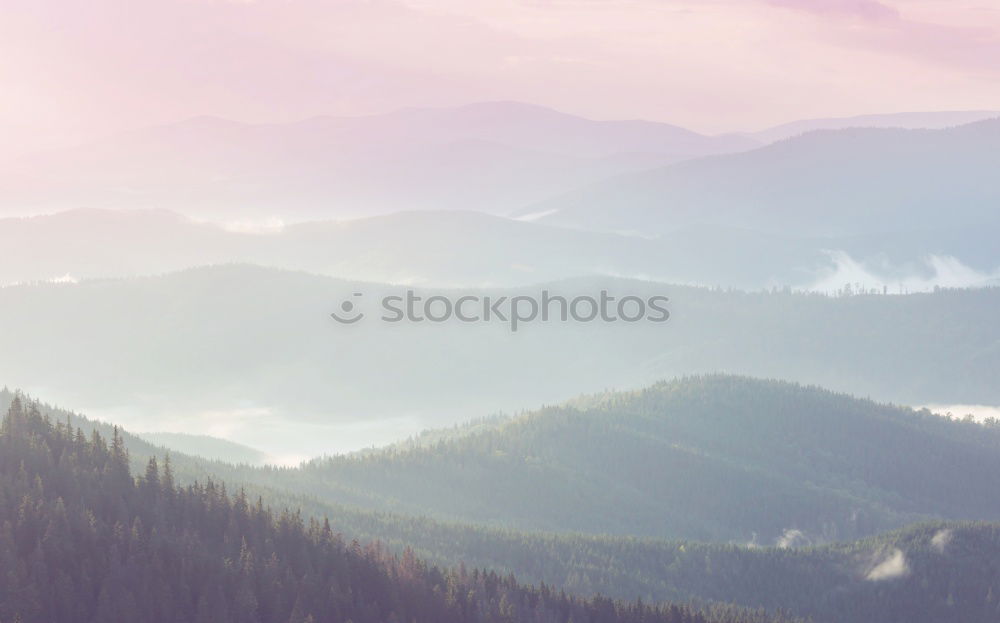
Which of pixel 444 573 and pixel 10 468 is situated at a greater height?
pixel 10 468

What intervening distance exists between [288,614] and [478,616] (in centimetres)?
2447

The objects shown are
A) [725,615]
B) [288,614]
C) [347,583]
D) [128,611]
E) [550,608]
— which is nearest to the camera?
[128,611]

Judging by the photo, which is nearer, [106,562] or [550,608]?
[106,562]

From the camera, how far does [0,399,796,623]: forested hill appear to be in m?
109

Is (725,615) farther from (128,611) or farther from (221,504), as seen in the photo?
(128,611)

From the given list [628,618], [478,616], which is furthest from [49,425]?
[628,618]

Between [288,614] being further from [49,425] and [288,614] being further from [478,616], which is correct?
[49,425]

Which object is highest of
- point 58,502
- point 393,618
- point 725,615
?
point 58,502

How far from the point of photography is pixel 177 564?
118438 millimetres

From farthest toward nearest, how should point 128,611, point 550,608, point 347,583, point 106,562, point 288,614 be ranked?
point 550,608 < point 347,583 < point 288,614 < point 106,562 < point 128,611

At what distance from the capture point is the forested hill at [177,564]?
357 feet

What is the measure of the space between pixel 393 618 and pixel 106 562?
1060 inches

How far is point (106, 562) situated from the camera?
114 m

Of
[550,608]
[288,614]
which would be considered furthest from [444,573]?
[288,614]
